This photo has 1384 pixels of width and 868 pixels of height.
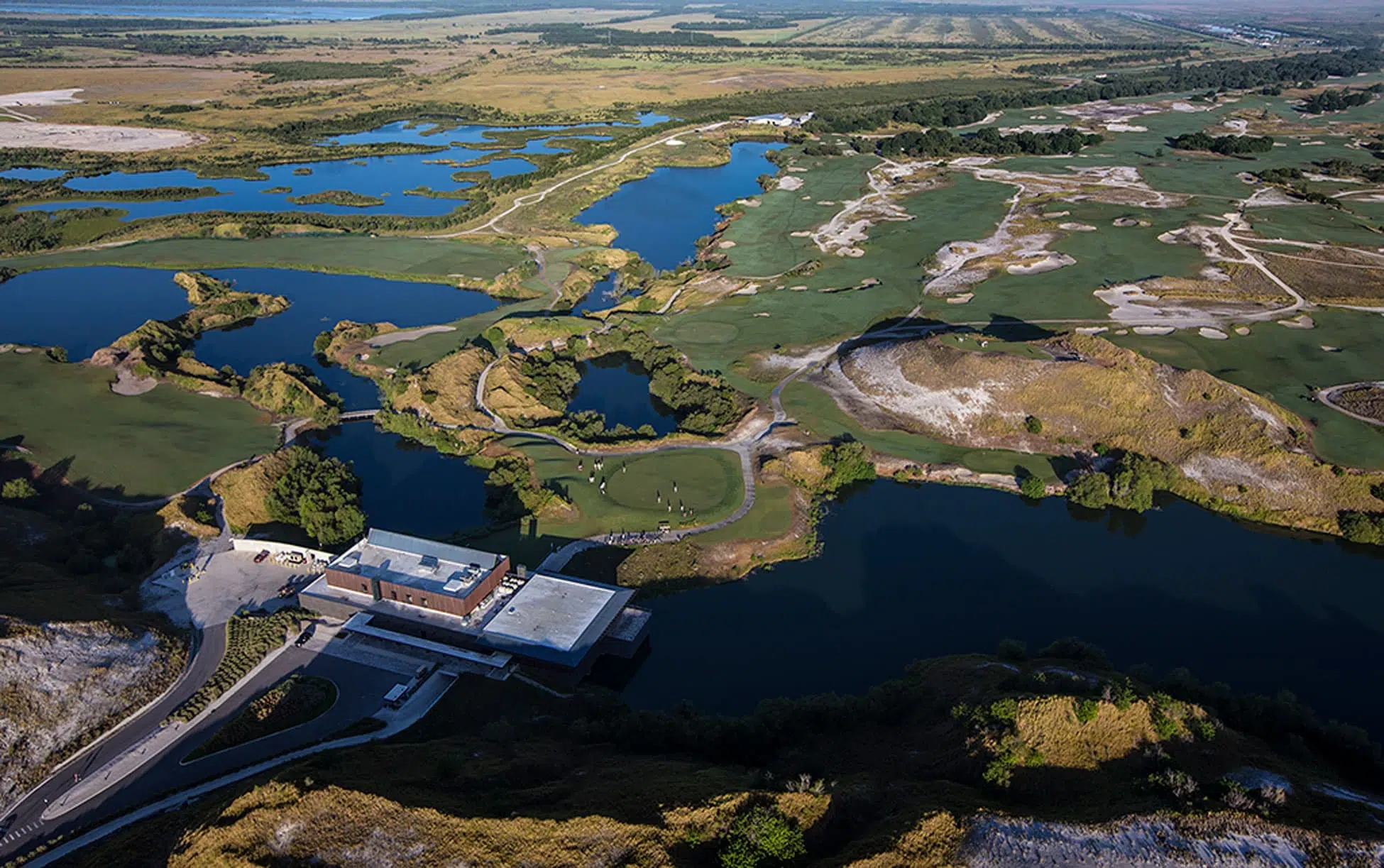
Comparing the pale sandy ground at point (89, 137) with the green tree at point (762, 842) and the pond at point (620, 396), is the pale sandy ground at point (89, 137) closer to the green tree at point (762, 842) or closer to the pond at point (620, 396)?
the pond at point (620, 396)

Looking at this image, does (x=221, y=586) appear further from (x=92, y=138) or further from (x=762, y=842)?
(x=92, y=138)

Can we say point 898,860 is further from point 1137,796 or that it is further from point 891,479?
point 891,479

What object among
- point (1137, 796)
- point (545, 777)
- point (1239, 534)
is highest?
point (1137, 796)

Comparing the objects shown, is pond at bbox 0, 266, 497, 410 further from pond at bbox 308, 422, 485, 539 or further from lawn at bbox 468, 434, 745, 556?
lawn at bbox 468, 434, 745, 556

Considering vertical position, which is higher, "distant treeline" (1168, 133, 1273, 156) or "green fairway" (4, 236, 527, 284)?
"distant treeline" (1168, 133, 1273, 156)

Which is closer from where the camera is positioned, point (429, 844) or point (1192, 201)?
point (429, 844)

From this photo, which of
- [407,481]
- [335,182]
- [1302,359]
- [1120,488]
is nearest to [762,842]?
[1120,488]

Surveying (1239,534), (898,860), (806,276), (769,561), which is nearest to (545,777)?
(898,860)

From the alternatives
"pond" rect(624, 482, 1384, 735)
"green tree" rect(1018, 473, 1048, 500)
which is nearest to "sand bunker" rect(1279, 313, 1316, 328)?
"pond" rect(624, 482, 1384, 735)
